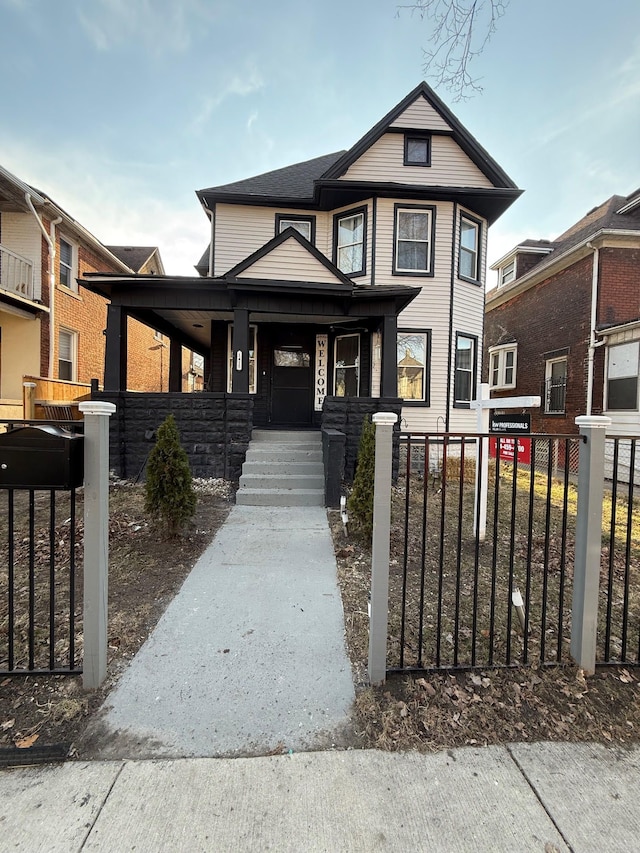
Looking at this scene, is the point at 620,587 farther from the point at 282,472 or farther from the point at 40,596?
the point at 40,596

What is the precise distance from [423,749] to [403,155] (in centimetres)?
1185

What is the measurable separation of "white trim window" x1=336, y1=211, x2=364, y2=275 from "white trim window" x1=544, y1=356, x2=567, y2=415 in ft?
24.2

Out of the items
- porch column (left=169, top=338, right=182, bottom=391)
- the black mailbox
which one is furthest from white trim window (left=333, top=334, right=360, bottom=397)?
the black mailbox

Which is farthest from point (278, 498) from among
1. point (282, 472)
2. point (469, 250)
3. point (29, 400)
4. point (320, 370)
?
point (469, 250)

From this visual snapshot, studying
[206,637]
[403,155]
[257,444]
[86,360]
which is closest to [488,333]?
[403,155]

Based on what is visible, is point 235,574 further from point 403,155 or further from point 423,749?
point 403,155

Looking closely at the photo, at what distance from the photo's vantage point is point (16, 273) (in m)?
10.8

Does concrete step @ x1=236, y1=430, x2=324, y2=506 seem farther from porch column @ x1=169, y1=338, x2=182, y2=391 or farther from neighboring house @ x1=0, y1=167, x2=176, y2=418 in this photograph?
neighboring house @ x1=0, y1=167, x2=176, y2=418

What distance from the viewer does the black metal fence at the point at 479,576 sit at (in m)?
2.32

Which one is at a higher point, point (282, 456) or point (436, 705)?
point (282, 456)

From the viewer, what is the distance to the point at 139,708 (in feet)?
6.63

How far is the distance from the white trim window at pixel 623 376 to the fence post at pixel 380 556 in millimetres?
10781

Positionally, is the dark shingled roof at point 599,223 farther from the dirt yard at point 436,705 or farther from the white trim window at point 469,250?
the dirt yard at point 436,705

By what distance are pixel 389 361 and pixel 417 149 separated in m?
6.36
